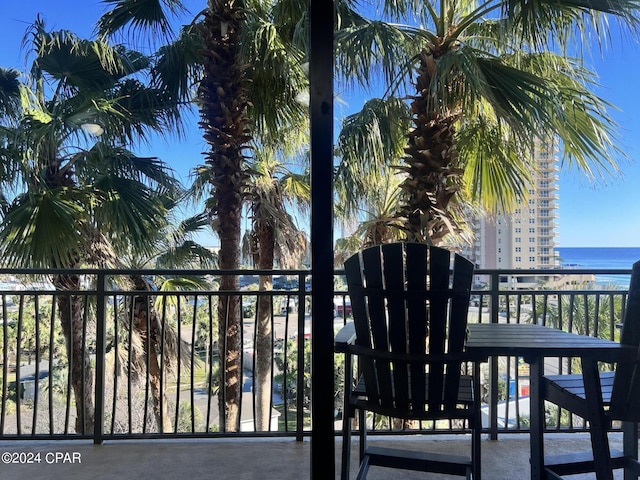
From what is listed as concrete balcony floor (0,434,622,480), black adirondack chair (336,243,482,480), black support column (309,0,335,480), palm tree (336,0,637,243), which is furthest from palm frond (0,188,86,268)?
black support column (309,0,335,480)

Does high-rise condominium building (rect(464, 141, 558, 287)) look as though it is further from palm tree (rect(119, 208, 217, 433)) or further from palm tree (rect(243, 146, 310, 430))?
palm tree (rect(119, 208, 217, 433))

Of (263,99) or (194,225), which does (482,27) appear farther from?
(194,225)

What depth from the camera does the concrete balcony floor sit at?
2055mm

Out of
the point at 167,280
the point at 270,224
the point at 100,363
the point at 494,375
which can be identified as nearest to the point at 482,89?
the point at 494,375

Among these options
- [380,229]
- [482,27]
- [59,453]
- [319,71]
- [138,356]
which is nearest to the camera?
[319,71]

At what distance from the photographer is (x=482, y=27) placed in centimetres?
389

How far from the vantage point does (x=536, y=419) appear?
170 cm

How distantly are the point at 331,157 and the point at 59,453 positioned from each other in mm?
2173

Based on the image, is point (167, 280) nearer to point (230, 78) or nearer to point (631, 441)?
point (230, 78)

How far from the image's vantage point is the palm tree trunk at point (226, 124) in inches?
181

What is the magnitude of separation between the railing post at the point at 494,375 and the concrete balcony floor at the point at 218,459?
0.08 meters

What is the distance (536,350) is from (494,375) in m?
0.93

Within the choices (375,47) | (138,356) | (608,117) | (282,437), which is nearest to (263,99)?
(375,47)

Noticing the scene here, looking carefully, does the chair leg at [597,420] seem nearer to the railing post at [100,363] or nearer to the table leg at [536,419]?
the table leg at [536,419]
